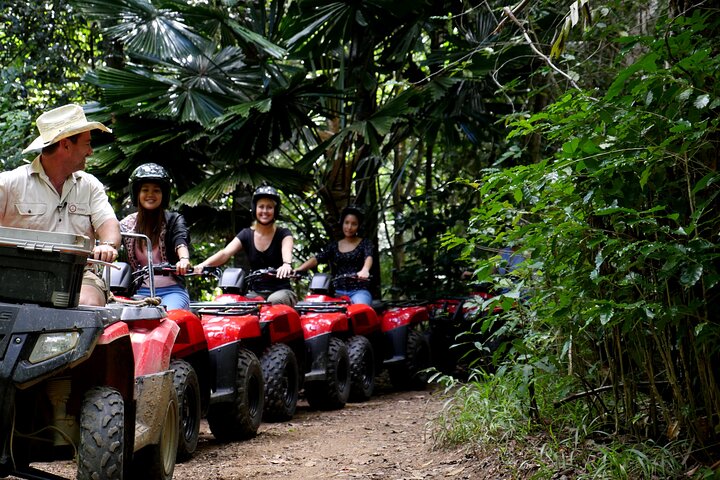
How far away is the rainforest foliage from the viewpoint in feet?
13.2

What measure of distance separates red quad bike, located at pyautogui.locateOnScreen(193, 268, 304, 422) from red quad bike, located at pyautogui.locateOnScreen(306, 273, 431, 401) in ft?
3.62

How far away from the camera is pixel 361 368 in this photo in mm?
9320

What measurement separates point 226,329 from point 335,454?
122 centimetres

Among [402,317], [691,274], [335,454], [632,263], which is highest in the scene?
[402,317]

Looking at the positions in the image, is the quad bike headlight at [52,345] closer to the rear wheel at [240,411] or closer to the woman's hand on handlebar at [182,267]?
the woman's hand on handlebar at [182,267]

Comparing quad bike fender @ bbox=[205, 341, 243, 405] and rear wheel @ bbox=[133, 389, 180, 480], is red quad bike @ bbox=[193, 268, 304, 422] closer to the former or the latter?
quad bike fender @ bbox=[205, 341, 243, 405]

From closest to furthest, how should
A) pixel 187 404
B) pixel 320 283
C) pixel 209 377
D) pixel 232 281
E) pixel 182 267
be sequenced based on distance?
1. pixel 187 404
2. pixel 182 267
3. pixel 209 377
4. pixel 232 281
5. pixel 320 283

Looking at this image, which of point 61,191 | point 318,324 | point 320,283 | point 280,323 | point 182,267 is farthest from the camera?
point 320,283

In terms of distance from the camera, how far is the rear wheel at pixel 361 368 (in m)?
9.27

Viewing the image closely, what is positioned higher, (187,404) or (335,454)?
(187,404)

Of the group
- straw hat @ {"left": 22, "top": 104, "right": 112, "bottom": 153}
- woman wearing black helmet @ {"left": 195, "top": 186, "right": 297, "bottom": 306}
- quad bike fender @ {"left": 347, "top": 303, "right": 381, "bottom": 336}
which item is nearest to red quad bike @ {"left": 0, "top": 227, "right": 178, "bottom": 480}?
straw hat @ {"left": 22, "top": 104, "right": 112, "bottom": 153}

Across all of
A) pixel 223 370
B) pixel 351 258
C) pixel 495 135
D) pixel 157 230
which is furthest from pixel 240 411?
pixel 495 135

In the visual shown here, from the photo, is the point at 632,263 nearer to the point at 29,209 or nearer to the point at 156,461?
the point at 156,461

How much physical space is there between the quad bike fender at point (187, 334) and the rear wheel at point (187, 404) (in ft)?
0.36
